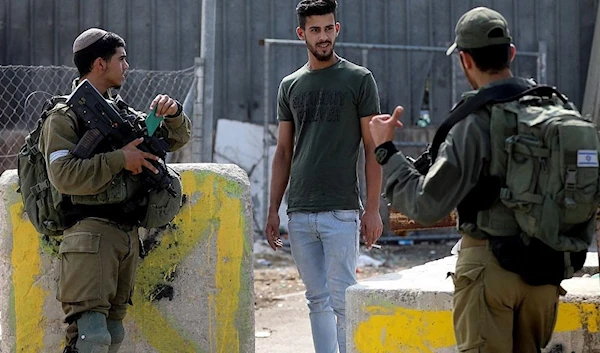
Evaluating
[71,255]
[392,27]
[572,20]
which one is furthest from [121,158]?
[572,20]

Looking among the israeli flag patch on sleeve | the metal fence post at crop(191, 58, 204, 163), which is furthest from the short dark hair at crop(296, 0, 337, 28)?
the metal fence post at crop(191, 58, 204, 163)

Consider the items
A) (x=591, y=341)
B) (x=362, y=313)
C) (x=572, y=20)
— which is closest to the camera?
(x=591, y=341)

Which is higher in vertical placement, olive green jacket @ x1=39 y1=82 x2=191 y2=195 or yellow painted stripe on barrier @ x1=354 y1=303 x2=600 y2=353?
olive green jacket @ x1=39 y1=82 x2=191 y2=195

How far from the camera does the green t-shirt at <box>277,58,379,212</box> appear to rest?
3.94 metres

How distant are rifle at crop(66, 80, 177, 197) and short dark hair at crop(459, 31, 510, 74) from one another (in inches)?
59.3

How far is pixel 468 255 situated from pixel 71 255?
1743 mm

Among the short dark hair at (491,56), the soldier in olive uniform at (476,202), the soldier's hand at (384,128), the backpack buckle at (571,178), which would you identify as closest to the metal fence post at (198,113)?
the soldier's hand at (384,128)

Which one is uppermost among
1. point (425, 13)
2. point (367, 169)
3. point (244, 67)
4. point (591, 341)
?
point (425, 13)

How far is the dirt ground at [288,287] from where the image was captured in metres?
5.82

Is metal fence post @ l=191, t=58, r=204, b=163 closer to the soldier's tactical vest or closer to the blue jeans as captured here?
the blue jeans

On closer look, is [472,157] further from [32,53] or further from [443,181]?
[32,53]

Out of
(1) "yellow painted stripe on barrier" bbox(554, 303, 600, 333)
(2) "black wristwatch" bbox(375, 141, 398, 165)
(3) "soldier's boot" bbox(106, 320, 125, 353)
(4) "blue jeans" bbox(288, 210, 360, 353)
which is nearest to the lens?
(2) "black wristwatch" bbox(375, 141, 398, 165)

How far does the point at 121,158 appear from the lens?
3.41m

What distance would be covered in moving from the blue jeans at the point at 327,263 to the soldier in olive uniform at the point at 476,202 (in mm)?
1228
